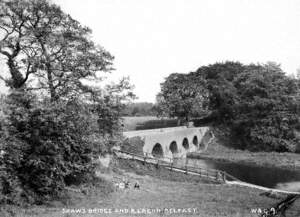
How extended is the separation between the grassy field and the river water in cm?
792

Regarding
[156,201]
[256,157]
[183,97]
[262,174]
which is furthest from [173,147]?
[156,201]

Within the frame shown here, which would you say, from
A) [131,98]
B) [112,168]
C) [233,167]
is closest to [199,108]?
[233,167]

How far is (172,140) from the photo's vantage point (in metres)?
40.5

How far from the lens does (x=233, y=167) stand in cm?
3750

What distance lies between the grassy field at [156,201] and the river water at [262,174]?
26.0 ft

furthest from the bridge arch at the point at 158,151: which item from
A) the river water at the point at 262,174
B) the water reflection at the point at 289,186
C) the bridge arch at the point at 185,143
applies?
the water reflection at the point at 289,186

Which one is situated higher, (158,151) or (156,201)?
(158,151)

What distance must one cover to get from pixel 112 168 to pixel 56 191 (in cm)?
892

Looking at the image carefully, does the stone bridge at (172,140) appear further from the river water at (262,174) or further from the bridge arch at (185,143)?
the river water at (262,174)

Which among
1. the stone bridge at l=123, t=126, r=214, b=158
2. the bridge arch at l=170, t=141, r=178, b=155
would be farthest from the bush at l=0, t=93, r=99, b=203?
the bridge arch at l=170, t=141, r=178, b=155

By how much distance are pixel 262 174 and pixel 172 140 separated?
12331 millimetres

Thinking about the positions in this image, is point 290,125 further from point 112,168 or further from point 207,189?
point 112,168

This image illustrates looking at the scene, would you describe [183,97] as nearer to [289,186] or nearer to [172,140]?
[172,140]

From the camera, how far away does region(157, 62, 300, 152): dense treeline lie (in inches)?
1854
